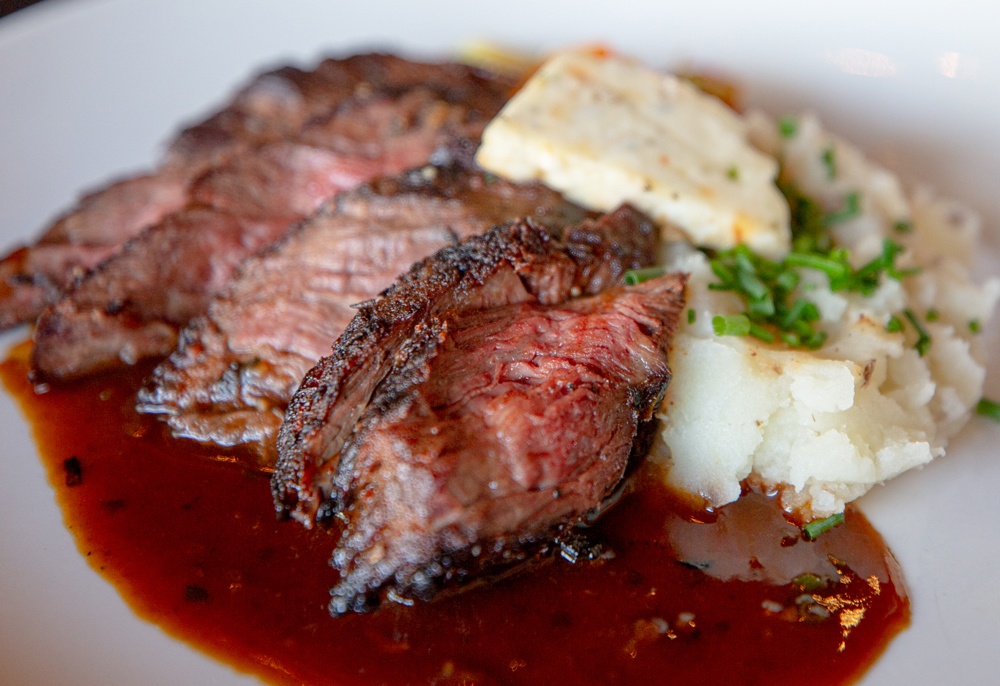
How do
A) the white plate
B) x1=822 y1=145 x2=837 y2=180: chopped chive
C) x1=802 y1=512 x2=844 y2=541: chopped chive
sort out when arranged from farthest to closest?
x1=822 y1=145 x2=837 y2=180: chopped chive
the white plate
x1=802 y1=512 x2=844 y2=541: chopped chive

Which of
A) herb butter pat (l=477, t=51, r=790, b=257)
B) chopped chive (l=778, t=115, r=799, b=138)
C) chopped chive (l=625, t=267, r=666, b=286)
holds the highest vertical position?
herb butter pat (l=477, t=51, r=790, b=257)

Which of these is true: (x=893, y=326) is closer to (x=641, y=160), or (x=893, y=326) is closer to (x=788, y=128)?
(x=641, y=160)

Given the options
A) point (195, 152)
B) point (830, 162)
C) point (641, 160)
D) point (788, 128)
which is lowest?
point (195, 152)

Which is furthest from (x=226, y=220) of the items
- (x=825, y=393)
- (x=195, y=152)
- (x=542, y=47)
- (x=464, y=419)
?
(x=542, y=47)

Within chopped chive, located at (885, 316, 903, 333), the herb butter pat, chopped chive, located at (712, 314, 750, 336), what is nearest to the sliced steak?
the herb butter pat

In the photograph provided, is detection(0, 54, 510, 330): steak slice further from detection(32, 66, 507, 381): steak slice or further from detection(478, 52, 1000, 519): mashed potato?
detection(478, 52, 1000, 519): mashed potato

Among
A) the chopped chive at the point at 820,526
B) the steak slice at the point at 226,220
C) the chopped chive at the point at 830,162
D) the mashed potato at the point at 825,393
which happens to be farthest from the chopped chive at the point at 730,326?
the chopped chive at the point at 830,162
